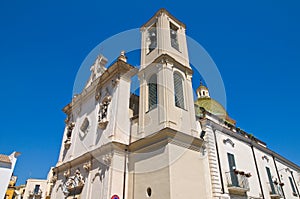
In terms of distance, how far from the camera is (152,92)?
541 inches

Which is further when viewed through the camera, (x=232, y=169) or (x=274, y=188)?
(x=274, y=188)

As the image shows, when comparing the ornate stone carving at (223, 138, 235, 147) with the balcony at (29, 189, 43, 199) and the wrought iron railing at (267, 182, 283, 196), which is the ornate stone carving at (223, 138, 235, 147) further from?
the balcony at (29, 189, 43, 199)

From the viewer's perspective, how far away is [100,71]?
1836 cm

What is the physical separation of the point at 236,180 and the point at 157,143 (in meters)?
5.61

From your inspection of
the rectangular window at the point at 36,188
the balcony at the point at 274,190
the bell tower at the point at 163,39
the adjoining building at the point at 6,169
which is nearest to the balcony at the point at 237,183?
the balcony at the point at 274,190

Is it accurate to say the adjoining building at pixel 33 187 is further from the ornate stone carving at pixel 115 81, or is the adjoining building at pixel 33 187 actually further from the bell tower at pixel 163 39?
the bell tower at pixel 163 39

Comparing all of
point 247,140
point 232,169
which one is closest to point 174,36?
point 247,140

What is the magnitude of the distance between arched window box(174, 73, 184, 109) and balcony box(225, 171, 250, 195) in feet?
15.8

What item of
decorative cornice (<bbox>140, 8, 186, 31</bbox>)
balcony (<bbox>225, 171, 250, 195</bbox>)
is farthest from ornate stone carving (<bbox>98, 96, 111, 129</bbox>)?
balcony (<bbox>225, 171, 250, 195</bbox>)

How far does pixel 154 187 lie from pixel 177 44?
33.0ft

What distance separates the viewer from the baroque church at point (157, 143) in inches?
440

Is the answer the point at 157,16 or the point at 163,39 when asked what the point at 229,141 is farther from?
the point at 157,16

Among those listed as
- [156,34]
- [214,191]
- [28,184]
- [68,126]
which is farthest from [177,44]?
[28,184]

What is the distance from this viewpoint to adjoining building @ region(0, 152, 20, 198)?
20359 mm
